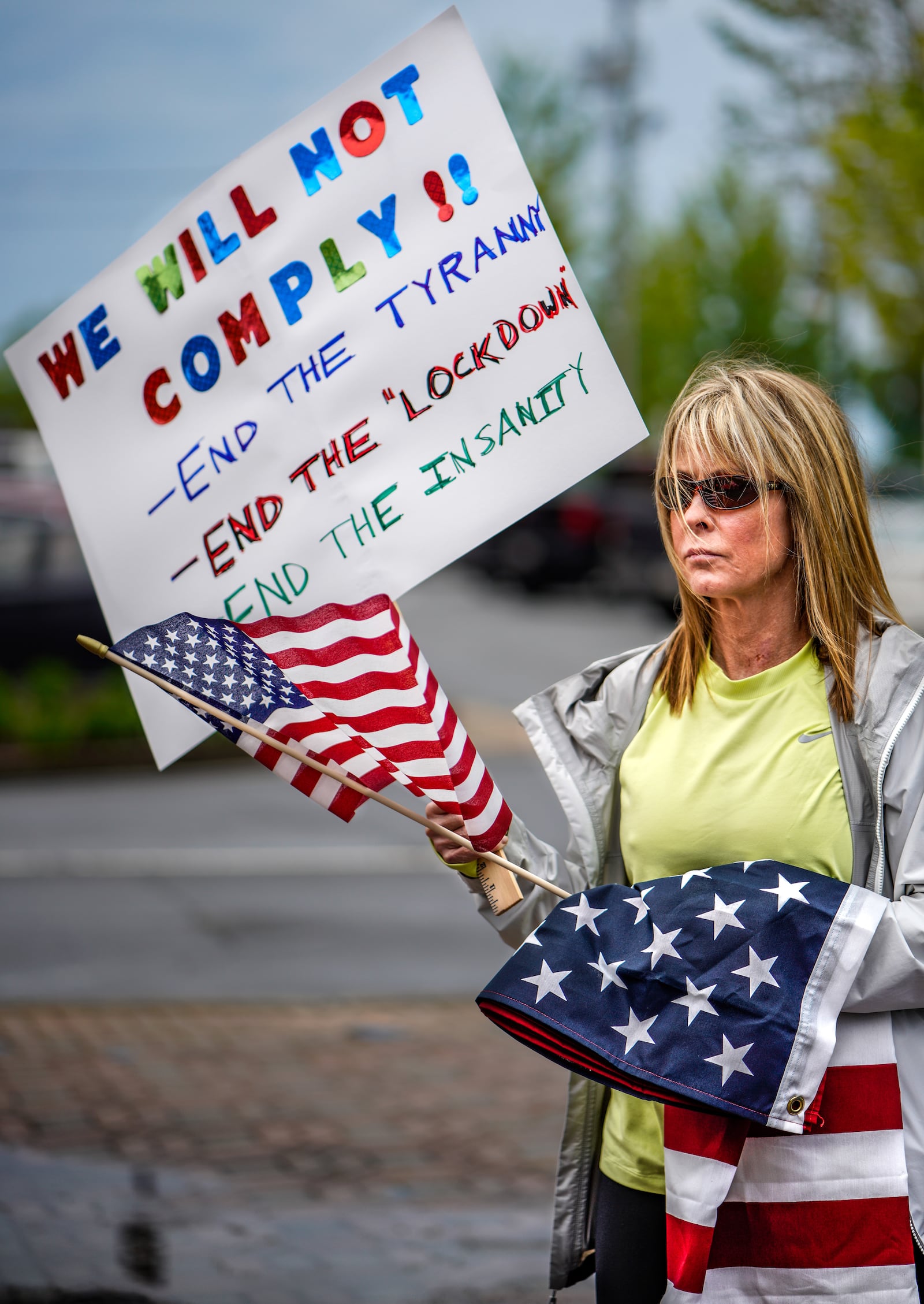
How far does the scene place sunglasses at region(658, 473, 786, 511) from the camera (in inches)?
97.2

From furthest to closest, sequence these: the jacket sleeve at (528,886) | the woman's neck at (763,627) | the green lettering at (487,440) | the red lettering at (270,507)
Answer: the red lettering at (270,507) < the green lettering at (487,440) < the jacket sleeve at (528,886) < the woman's neck at (763,627)

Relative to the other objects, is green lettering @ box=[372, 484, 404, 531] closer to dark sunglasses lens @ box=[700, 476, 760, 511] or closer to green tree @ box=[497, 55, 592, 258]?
dark sunglasses lens @ box=[700, 476, 760, 511]

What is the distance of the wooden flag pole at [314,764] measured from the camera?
8.50ft

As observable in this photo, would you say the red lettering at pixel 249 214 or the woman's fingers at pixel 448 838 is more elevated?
the red lettering at pixel 249 214

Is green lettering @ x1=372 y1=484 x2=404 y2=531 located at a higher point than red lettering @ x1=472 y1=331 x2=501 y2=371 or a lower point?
lower

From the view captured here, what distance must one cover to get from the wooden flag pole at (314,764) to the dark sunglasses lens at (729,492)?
2.27ft

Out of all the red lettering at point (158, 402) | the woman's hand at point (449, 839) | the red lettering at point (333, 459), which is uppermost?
the red lettering at point (158, 402)

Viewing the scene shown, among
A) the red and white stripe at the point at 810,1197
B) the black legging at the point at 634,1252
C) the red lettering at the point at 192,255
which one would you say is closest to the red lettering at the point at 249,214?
the red lettering at the point at 192,255

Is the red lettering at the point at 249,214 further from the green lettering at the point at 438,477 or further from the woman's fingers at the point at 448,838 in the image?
the woman's fingers at the point at 448,838

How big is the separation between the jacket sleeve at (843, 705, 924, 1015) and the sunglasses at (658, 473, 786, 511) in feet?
1.40

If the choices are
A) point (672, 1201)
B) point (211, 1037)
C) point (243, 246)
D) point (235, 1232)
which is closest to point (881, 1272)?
point (672, 1201)

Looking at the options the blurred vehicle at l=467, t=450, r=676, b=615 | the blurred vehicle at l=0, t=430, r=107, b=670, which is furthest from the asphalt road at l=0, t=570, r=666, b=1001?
the blurred vehicle at l=467, t=450, r=676, b=615

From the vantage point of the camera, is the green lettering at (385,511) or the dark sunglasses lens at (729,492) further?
the green lettering at (385,511)

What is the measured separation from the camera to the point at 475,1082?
5918 mm
